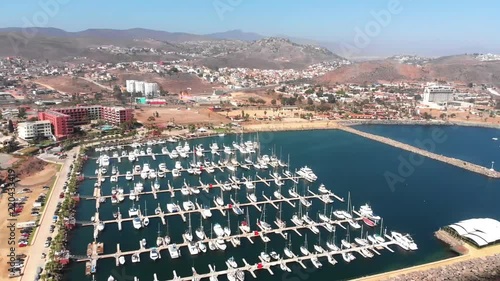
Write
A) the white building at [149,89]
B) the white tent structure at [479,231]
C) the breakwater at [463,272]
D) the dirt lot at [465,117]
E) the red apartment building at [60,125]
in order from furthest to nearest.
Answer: the white building at [149,89] < the dirt lot at [465,117] < the red apartment building at [60,125] < the white tent structure at [479,231] < the breakwater at [463,272]

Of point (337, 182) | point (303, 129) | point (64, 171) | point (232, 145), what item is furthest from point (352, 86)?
point (64, 171)

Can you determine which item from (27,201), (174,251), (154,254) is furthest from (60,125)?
(174,251)

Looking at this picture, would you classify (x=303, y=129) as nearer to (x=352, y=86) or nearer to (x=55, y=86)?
(x=352, y=86)

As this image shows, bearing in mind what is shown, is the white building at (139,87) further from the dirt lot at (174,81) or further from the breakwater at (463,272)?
the breakwater at (463,272)

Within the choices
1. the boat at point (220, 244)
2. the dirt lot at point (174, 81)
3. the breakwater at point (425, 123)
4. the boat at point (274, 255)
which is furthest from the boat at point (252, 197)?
the dirt lot at point (174, 81)

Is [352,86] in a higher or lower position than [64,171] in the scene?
higher

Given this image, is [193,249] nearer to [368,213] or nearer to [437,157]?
Result: [368,213]

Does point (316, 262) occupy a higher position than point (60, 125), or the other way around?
point (60, 125)
